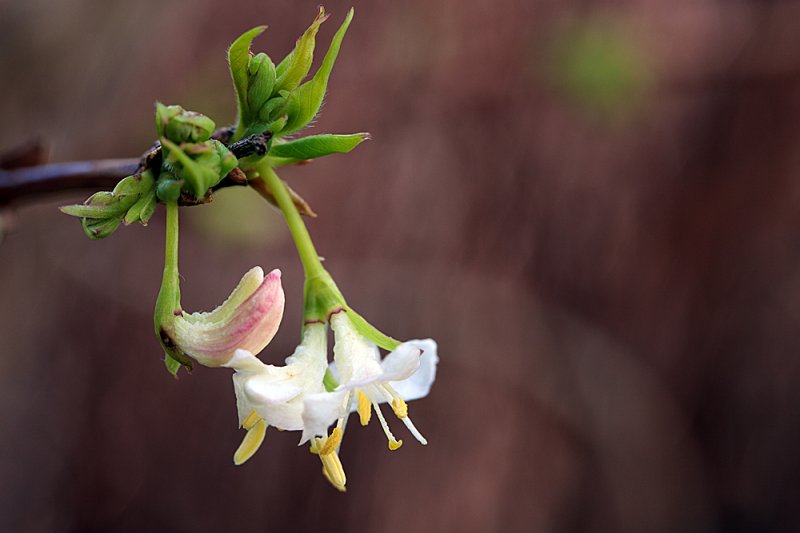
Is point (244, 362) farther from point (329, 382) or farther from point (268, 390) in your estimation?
point (329, 382)

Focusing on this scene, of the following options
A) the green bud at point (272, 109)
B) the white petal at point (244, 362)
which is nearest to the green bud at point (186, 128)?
the green bud at point (272, 109)

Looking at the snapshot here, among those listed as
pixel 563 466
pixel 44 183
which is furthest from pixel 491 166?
pixel 44 183

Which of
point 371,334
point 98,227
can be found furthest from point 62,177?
point 371,334

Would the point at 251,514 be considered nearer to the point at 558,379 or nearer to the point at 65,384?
the point at 65,384

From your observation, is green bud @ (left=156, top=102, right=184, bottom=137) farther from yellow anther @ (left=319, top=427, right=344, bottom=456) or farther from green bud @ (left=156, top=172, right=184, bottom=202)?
yellow anther @ (left=319, top=427, right=344, bottom=456)

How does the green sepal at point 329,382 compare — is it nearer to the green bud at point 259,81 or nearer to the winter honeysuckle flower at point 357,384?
the winter honeysuckle flower at point 357,384

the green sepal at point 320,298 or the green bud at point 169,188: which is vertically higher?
the green bud at point 169,188
